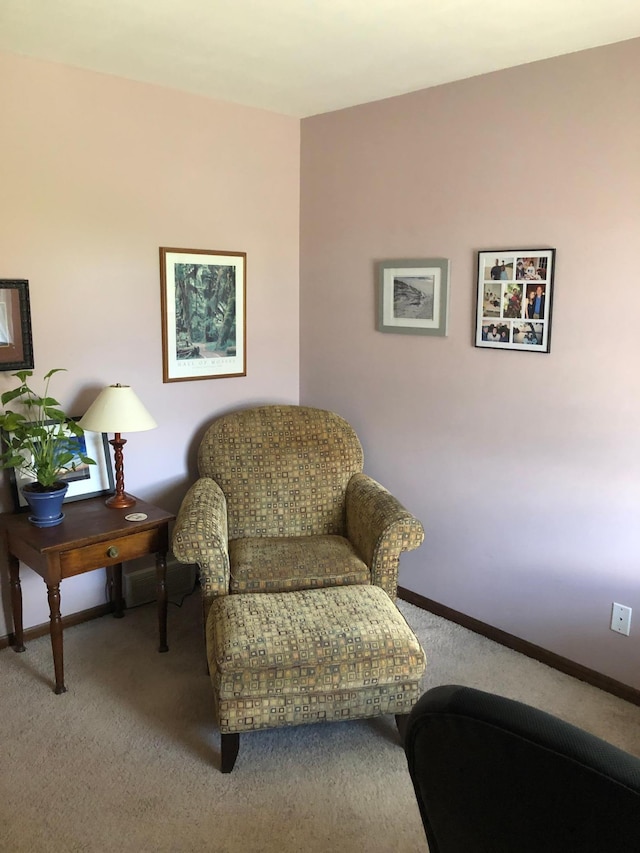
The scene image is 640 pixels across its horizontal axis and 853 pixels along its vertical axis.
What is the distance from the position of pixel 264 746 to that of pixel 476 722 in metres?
1.60

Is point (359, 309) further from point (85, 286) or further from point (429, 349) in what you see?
point (85, 286)

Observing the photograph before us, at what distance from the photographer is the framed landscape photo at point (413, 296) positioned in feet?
9.77

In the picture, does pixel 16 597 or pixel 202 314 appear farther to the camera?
pixel 202 314

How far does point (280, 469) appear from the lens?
310 cm

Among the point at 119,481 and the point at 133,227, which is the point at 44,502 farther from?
the point at 133,227

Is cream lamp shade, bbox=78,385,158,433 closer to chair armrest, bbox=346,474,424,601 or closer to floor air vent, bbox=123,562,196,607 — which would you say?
floor air vent, bbox=123,562,196,607

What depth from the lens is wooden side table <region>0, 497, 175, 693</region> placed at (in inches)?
96.5

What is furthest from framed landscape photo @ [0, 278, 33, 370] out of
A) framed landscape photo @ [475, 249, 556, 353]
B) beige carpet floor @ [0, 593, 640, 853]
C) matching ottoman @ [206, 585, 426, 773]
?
framed landscape photo @ [475, 249, 556, 353]

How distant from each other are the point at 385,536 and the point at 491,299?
3.56 feet

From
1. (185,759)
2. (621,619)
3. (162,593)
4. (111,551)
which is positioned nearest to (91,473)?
(111,551)

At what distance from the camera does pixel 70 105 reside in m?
2.68

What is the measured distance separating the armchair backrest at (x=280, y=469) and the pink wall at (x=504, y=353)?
0.32 metres

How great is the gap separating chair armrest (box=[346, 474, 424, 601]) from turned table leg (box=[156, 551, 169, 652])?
32.4 inches

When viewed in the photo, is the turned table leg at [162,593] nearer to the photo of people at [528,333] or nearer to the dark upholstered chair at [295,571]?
the dark upholstered chair at [295,571]
